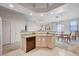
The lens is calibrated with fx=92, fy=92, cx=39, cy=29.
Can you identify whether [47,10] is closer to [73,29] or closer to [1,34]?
[73,29]

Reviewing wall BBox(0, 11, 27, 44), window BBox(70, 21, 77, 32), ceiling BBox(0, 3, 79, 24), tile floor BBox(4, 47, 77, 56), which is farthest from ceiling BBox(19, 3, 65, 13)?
tile floor BBox(4, 47, 77, 56)

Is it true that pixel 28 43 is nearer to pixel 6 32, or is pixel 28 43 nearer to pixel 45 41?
pixel 45 41

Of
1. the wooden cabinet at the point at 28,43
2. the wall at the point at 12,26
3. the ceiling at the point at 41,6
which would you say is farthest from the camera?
the wooden cabinet at the point at 28,43

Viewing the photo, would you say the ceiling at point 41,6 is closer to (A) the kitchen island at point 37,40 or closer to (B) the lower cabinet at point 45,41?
(A) the kitchen island at point 37,40

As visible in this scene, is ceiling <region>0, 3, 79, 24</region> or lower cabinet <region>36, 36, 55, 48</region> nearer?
ceiling <region>0, 3, 79, 24</region>

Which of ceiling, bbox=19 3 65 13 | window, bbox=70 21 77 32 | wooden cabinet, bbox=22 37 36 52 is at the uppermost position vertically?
ceiling, bbox=19 3 65 13

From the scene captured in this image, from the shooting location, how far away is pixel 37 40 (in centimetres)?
265

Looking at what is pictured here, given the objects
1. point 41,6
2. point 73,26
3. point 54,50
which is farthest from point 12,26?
point 73,26

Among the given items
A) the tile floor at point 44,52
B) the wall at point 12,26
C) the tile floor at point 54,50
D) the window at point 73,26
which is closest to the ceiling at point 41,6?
the wall at point 12,26

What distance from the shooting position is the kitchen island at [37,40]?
2.60 meters

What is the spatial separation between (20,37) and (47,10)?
41.5 inches

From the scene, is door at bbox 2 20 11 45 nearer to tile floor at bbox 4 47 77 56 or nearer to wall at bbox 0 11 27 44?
wall at bbox 0 11 27 44

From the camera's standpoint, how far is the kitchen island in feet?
8.53

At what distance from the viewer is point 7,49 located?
8.15ft
